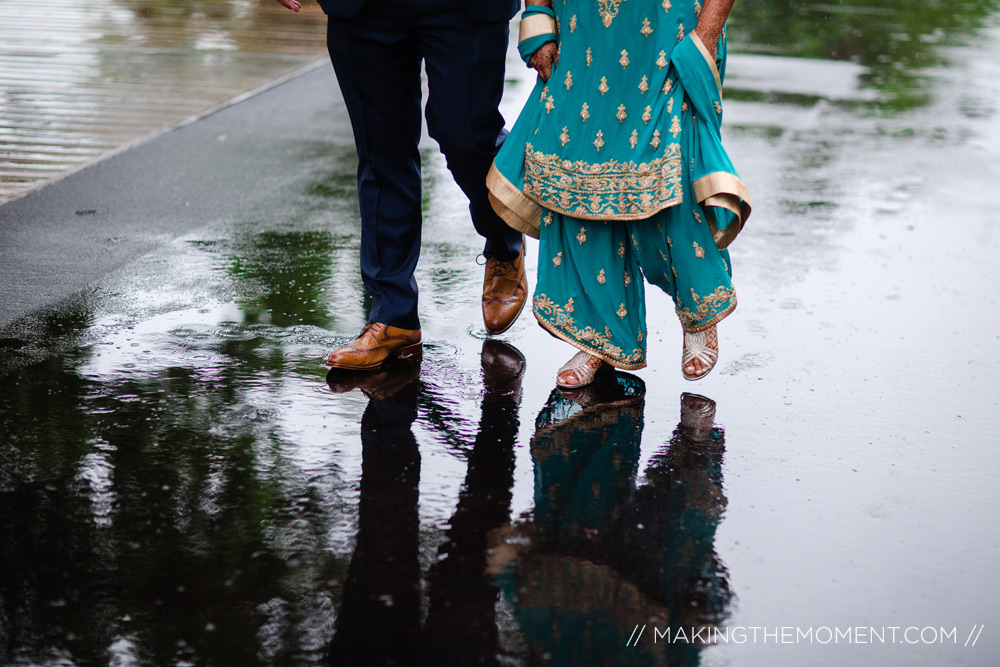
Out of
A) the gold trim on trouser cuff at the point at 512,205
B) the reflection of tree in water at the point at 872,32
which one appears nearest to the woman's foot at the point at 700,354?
the gold trim on trouser cuff at the point at 512,205

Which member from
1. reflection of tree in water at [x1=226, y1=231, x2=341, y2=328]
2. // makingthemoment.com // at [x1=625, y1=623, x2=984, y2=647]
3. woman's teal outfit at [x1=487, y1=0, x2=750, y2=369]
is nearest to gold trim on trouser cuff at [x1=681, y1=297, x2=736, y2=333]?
woman's teal outfit at [x1=487, y1=0, x2=750, y2=369]

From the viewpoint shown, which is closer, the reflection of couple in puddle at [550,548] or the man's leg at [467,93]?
the reflection of couple in puddle at [550,548]

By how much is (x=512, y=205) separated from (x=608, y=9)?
68cm

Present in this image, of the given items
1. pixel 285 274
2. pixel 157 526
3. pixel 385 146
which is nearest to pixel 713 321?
pixel 385 146

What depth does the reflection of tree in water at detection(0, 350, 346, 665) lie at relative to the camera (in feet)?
6.92

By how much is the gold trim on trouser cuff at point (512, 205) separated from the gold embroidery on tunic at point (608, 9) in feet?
1.95

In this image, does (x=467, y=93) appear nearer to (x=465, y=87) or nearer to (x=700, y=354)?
(x=465, y=87)

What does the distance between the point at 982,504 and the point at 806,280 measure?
182 centimetres

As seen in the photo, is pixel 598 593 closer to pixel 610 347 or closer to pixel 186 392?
pixel 610 347

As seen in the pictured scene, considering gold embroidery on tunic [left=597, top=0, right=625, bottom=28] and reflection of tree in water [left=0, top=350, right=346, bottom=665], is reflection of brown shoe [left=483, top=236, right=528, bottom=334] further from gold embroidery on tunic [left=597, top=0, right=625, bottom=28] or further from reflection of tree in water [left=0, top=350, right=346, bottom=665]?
gold embroidery on tunic [left=597, top=0, right=625, bottom=28]

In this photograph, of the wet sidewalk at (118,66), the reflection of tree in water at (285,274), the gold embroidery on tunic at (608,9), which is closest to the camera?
the gold embroidery on tunic at (608,9)

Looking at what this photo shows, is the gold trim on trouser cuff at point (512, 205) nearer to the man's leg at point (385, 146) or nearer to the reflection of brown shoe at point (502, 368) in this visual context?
the man's leg at point (385, 146)

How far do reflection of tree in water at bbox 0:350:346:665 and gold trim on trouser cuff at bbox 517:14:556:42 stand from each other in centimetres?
133

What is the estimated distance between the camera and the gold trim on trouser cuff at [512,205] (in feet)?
11.0
